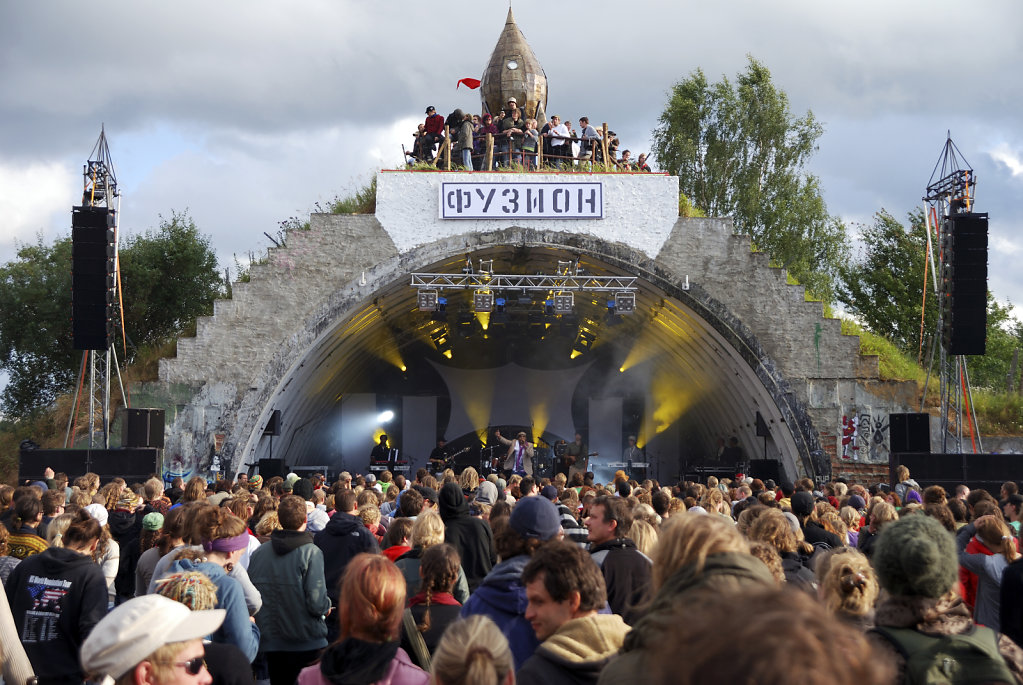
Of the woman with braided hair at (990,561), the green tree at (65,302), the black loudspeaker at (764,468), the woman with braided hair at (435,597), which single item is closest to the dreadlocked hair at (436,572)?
the woman with braided hair at (435,597)

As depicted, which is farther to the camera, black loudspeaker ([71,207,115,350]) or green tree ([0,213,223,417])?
green tree ([0,213,223,417])

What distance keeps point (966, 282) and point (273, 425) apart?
13805mm

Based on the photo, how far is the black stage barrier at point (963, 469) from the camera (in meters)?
17.0

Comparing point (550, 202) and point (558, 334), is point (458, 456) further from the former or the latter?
point (550, 202)

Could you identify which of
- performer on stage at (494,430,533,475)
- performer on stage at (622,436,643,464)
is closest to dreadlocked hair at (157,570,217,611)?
Result: performer on stage at (494,430,533,475)

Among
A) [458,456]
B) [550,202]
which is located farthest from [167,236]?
[550,202]

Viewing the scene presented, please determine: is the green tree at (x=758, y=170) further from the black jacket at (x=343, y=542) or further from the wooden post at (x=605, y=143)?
the black jacket at (x=343, y=542)

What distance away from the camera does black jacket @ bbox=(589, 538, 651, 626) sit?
17.8 ft

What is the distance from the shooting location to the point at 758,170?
43.0m

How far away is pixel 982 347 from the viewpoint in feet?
60.3

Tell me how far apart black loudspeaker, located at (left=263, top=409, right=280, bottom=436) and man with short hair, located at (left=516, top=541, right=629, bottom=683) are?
60.5 feet

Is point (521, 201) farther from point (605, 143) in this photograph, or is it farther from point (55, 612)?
point (55, 612)

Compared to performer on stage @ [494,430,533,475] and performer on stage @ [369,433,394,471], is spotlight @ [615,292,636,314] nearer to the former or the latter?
performer on stage @ [494,430,533,475]

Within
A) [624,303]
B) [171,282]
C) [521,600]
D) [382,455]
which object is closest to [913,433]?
[624,303]
